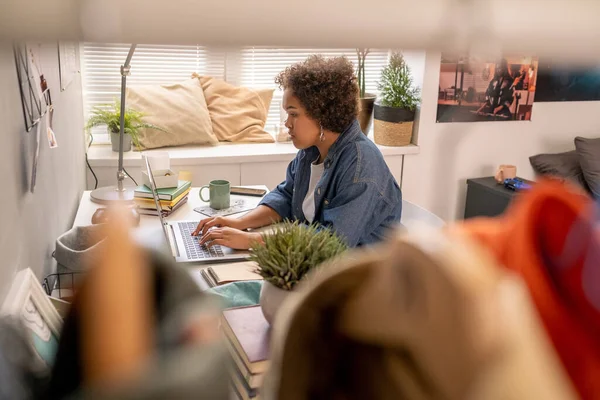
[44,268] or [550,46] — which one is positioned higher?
[550,46]

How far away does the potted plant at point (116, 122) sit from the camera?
2.83 metres

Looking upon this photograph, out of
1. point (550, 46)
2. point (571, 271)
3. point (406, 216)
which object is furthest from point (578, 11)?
point (406, 216)

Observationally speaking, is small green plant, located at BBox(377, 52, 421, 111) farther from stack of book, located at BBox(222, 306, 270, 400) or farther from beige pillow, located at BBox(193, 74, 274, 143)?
stack of book, located at BBox(222, 306, 270, 400)

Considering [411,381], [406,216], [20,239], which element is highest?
[411,381]

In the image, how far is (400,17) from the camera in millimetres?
260

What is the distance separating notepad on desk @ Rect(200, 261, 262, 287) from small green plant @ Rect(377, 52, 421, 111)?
2.03 m

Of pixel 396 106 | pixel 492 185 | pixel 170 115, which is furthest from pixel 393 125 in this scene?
pixel 170 115

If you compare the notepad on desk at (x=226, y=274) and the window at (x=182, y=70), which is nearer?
the notepad on desk at (x=226, y=274)

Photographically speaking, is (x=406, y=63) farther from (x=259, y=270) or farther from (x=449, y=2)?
(x=449, y=2)

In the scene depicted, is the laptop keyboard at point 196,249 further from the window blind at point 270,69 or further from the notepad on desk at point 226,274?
the window blind at point 270,69

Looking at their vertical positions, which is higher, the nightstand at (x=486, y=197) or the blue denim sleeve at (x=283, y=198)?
the blue denim sleeve at (x=283, y=198)

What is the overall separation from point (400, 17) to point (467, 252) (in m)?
0.11

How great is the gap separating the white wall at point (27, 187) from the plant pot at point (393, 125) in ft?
5.91

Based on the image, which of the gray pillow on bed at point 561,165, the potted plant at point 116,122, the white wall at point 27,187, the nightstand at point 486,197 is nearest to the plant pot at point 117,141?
the potted plant at point 116,122
